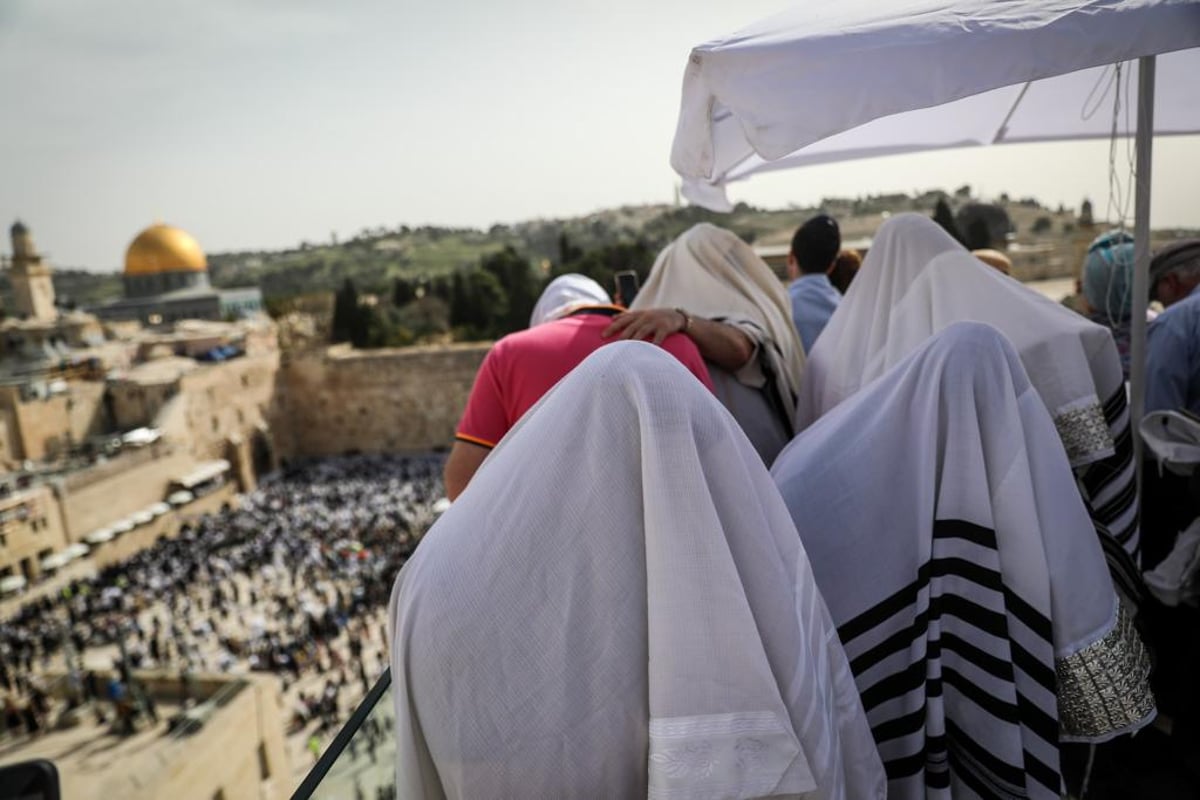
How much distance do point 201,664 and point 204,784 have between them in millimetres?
6271

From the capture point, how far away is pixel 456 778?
85 cm

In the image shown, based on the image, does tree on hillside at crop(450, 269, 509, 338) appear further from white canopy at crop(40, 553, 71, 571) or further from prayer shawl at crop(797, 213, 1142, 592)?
prayer shawl at crop(797, 213, 1142, 592)

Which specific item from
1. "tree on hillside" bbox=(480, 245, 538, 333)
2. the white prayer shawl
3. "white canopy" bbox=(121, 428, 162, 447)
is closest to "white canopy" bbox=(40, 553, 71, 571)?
"white canopy" bbox=(121, 428, 162, 447)

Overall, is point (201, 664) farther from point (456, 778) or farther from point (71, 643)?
point (456, 778)

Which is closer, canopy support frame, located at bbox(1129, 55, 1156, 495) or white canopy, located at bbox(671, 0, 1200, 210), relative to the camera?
white canopy, located at bbox(671, 0, 1200, 210)

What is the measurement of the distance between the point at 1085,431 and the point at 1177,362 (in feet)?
3.02

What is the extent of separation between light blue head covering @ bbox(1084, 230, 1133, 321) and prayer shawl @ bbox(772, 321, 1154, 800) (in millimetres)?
1627

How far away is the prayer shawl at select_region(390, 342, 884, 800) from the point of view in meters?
0.82

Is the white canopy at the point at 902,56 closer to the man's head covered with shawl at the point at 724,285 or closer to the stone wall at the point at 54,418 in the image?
the man's head covered with shawl at the point at 724,285

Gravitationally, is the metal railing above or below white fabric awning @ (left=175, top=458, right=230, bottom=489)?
above

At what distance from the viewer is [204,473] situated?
18516 millimetres

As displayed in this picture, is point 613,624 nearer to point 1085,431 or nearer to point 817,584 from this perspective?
point 817,584

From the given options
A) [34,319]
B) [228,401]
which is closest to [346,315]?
[228,401]

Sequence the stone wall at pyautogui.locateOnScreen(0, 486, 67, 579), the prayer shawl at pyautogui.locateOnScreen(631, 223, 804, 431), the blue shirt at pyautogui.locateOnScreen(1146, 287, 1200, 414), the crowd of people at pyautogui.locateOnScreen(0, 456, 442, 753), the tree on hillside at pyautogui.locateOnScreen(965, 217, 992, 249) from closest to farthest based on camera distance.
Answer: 1. the blue shirt at pyautogui.locateOnScreen(1146, 287, 1200, 414)
2. the prayer shawl at pyautogui.locateOnScreen(631, 223, 804, 431)
3. the crowd of people at pyautogui.locateOnScreen(0, 456, 442, 753)
4. the tree on hillside at pyautogui.locateOnScreen(965, 217, 992, 249)
5. the stone wall at pyautogui.locateOnScreen(0, 486, 67, 579)
